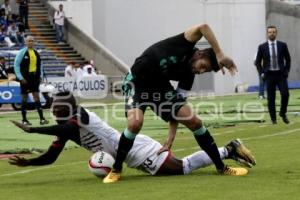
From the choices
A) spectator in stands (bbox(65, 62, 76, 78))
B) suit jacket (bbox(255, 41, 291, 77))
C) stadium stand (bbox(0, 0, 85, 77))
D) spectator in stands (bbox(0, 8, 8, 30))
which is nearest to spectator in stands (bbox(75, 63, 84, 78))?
spectator in stands (bbox(65, 62, 76, 78))

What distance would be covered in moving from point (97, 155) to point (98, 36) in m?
41.2

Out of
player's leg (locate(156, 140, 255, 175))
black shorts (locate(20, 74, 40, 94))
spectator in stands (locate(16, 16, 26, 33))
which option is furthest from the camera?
spectator in stands (locate(16, 16, 26, 33))

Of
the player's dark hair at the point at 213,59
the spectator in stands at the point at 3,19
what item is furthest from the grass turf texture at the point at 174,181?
the spectator in stands at the point at 3,19

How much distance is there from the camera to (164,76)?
11.9 metres

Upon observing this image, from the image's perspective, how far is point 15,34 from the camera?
4512 cm

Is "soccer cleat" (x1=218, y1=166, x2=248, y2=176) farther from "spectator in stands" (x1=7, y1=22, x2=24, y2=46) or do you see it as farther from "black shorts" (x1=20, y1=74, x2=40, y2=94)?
"spectator in stands" (x1=7, y1=22, x2=24, y2=46)

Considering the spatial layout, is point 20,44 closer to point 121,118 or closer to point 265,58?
point 121,118

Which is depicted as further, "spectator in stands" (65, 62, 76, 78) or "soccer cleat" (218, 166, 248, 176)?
"spectator in stands" (65, 62, 76, 78)

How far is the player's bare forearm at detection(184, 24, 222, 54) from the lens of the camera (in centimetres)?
1141

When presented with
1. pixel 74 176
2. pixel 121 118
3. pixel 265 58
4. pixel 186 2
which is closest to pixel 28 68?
pixel 121 118

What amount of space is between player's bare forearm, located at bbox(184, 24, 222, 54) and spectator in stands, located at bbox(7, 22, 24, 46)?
33628 millimetres

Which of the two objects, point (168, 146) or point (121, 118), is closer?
point (168, 146)

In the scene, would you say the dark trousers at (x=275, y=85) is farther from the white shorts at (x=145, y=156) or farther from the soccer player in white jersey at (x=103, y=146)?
the white shorts at (x=145, y=156)

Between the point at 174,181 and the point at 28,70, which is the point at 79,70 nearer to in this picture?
the point at 28,70
